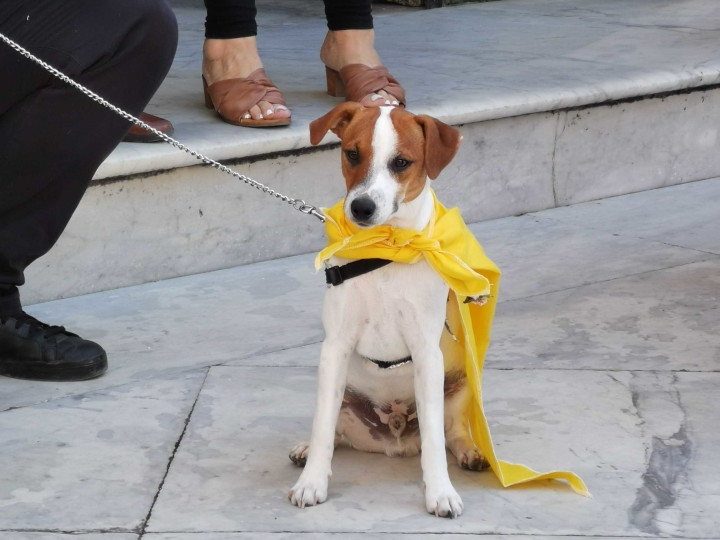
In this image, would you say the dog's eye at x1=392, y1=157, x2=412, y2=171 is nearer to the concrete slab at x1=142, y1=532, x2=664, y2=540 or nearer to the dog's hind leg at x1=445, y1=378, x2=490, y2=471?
the dog's hind leg at x1=445, y1=378, x2=490, y2=471

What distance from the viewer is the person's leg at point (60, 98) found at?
270 centimetres

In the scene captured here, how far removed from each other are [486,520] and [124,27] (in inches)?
55.9

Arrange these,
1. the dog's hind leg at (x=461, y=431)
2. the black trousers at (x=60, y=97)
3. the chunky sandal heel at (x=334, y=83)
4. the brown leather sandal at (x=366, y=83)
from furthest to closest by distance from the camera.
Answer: the chunky sandal heel at (x=334, y=83), the brown leather sandal at (x=366, y=83), the black trousers at (x=60, y=97), the dog's hind leg at (x=461, y=431)

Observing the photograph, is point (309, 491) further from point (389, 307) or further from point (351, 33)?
point (351, 33)

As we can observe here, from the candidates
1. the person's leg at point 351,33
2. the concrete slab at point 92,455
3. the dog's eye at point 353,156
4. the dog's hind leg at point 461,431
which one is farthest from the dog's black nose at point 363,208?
the person's leg at point 351,33

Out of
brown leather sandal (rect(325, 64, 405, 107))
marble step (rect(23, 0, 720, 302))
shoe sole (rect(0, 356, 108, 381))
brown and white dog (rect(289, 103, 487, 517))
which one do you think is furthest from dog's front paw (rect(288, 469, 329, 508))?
brown leather sandal (rect(325, 64, 405, 107))

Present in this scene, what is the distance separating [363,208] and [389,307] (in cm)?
23

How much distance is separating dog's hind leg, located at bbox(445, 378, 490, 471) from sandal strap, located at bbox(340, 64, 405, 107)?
168 cm

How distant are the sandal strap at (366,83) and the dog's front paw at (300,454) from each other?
5.68 ft

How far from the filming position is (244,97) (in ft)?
12.3

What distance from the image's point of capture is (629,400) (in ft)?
8.79

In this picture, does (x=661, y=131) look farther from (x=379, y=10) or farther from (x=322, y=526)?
(x=322, y=526)

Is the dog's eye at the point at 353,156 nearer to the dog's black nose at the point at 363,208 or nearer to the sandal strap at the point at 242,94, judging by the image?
the dog's black nose at the point at 363,208

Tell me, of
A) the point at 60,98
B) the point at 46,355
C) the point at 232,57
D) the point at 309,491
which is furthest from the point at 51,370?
the point at 232,57
